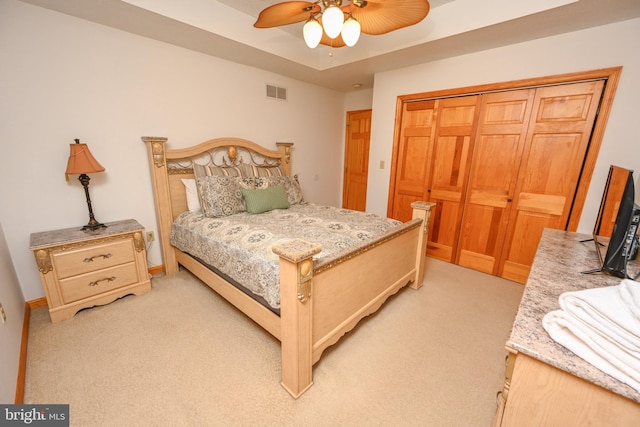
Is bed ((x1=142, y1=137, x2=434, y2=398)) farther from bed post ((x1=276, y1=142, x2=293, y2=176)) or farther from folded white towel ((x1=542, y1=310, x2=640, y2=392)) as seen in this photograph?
folded white towel ((x1=542, y1=310, x2=640, y2=392))

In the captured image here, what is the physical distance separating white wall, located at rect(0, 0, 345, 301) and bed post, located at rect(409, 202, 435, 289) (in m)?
2.34

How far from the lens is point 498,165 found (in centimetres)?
277

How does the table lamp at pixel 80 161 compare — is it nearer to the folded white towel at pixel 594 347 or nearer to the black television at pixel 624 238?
the folded white towel at pixel 594 347

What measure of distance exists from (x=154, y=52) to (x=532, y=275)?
344 centimetres

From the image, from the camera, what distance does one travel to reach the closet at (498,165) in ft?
7.78

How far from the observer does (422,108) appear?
10.4 feet

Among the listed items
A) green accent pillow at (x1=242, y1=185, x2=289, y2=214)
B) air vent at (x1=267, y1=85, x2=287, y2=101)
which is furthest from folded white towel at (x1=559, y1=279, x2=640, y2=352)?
air vent at (x1=267, y1=85, x2=287, y2=101)

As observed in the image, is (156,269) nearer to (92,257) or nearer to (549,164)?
(92,257)

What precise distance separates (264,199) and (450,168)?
7.25 feet

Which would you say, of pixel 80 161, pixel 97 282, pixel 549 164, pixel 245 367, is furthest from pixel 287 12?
pixel 549 164

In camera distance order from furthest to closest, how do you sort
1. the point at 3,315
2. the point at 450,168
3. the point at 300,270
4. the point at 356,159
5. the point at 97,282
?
the point at 356,159 → the point at 450,168 → the point at 97,282 → the point at 3,315 → the point at 300,270

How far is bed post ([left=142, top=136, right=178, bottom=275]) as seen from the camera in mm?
2504

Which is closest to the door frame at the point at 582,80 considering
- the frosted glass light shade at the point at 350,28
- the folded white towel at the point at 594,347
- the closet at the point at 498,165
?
the closet at the point at 498,165

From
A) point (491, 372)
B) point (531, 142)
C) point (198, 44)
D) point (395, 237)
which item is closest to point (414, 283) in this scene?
point (395, 237)
